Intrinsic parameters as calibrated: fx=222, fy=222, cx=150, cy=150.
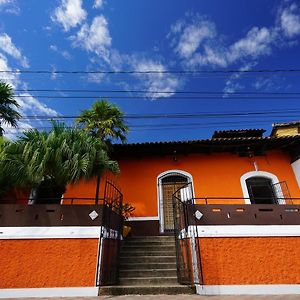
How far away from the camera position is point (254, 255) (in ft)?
18.8

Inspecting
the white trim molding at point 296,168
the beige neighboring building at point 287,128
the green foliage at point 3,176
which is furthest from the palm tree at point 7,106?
the beige neighboring building at point 287,128

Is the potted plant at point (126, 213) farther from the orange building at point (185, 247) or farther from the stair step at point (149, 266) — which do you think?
the stair step at point (149, 266)

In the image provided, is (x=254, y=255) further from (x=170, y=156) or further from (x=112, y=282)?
(x=170, y=156)

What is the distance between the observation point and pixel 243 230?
5.98 meters

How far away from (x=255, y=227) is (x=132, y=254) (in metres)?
3.64

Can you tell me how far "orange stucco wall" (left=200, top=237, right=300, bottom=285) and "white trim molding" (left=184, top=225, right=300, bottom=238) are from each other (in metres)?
0.11

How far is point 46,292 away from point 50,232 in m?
1.33

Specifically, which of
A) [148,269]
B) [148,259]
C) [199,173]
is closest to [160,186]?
[199,173]

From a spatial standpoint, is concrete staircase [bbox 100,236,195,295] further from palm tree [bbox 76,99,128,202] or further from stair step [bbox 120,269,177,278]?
palm tree [bbox 76,99,128,202]

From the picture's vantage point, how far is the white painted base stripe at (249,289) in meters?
5.37

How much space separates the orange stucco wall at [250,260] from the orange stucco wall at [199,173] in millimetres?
3059

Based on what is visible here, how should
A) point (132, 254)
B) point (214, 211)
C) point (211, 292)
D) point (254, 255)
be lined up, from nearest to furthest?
1. point (211, 292)
2. point (254, 255)
3. point (214, 211)
4. point (132, 254)

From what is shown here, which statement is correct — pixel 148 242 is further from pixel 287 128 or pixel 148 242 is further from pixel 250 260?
pixel 287 128

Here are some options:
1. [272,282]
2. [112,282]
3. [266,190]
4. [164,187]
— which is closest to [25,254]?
[112,282]
